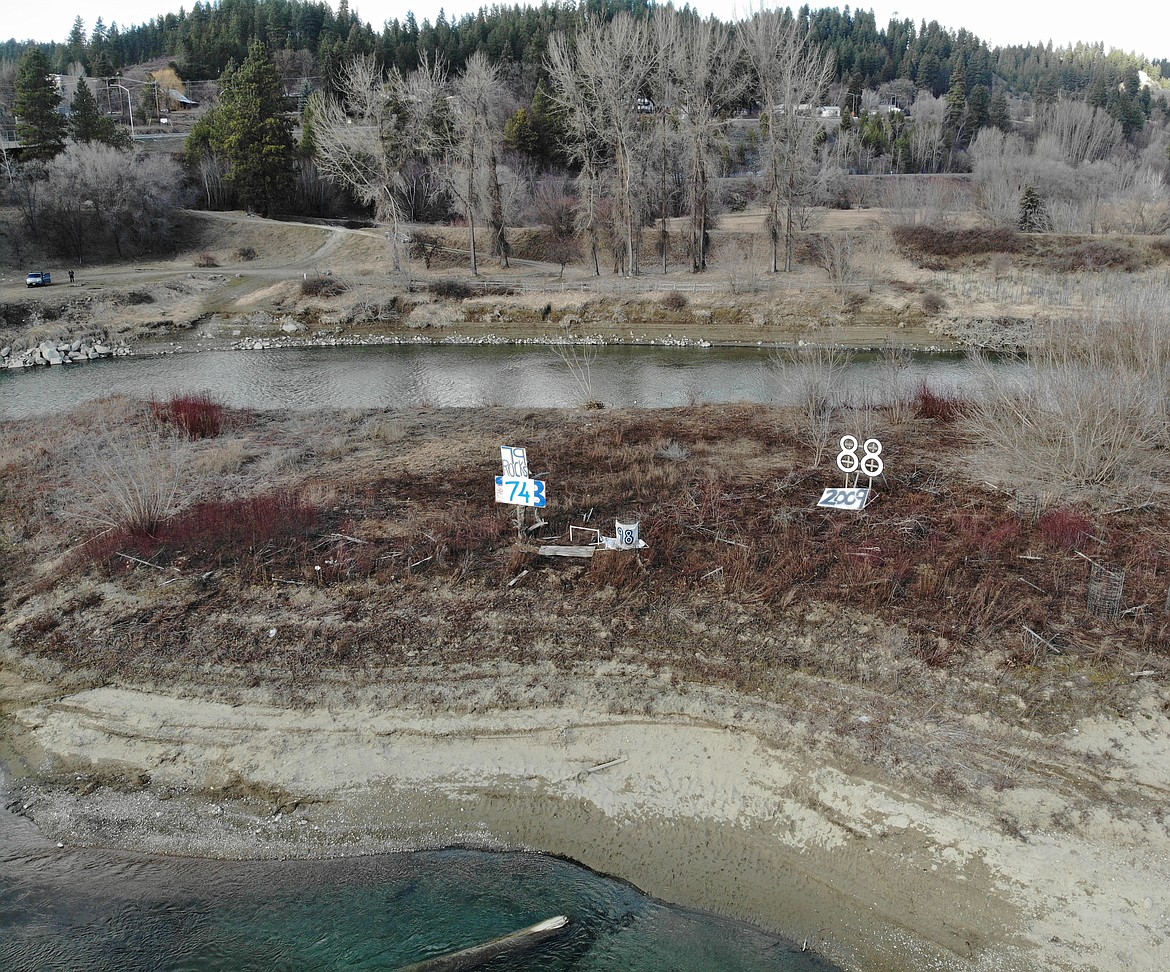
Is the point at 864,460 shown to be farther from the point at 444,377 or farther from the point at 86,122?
the point at 86,122


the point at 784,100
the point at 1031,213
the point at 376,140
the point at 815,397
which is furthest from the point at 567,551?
the point at 1031,213

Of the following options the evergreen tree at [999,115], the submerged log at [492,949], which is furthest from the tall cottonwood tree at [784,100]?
the evergreen tree at [999,115]

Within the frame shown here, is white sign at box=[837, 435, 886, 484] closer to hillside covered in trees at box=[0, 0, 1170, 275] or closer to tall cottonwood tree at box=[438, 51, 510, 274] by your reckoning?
hillside covered in trees at box=[0, 0, 1170, 275]

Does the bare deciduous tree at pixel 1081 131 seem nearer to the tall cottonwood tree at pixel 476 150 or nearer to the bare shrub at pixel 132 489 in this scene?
the tall cottonwood tree at pixel 476 150

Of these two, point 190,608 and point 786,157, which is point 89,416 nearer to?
point 190,608

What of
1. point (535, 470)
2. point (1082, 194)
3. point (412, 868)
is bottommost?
point (412, 868)

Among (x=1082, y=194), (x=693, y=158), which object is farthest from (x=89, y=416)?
(x=1082, y=194)
